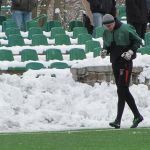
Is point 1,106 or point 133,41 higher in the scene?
point 133,41

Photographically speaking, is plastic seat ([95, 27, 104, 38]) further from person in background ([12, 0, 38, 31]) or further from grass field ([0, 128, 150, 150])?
grass field ([0, 128, 150, 150])

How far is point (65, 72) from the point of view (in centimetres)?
1617

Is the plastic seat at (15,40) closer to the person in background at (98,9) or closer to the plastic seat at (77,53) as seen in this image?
the plastic seat at (77,53)

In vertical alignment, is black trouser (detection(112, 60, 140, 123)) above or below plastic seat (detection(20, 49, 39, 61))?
above

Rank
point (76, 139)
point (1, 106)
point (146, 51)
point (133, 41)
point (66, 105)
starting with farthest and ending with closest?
point (146, 51), point (66, 105), point (1, 106), point (133, 41), point (76, 139)

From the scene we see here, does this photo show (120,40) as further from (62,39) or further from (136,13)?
(62,39)

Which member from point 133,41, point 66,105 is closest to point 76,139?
point 133,41

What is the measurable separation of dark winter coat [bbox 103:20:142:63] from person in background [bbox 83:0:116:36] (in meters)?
6.16

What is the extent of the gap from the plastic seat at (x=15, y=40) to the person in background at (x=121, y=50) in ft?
17.8

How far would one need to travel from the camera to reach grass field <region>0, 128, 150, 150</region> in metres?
10.5

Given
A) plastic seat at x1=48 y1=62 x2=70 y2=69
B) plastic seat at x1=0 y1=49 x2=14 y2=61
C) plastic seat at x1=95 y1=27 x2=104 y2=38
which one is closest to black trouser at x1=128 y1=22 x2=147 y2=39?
plastic seat at x1=95 y1=27 x2=104 y2=38

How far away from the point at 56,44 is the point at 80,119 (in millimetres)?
4912

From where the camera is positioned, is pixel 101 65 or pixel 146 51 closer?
pixel 101 65

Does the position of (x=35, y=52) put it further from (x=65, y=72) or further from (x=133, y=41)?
(x=133, y=41)
